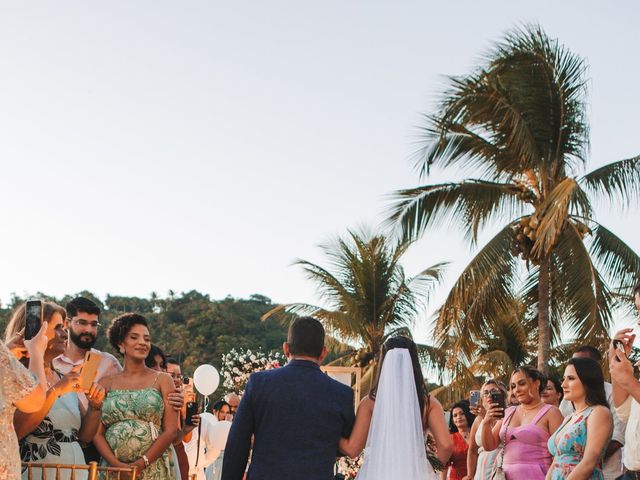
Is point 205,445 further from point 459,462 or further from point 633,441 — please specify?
point 633,441

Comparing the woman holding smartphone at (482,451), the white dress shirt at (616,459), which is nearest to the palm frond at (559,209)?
the woman holding smartphone at (482,451)

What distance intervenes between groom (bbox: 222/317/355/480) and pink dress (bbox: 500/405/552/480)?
114 inches

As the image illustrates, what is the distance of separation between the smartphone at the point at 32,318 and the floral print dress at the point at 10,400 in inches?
16.4

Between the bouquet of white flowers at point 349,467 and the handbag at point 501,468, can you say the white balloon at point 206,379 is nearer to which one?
the bouquet of white flowers at point 349,467

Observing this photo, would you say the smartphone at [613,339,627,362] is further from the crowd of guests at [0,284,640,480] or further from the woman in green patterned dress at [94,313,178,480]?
the woman in green patterned dress at [94,313,178,480]

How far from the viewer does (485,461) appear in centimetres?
898

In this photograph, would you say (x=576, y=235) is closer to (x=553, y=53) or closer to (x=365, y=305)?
(x=553, y=53)

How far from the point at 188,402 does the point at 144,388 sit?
342 millimetres

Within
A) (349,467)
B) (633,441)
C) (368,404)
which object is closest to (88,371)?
(368,404)

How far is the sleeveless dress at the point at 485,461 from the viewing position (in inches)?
344

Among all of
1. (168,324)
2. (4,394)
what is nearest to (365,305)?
(4,394)

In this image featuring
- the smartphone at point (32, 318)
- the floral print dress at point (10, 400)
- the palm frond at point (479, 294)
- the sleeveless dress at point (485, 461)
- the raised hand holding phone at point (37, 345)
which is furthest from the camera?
the palm frond at point (479, 294)

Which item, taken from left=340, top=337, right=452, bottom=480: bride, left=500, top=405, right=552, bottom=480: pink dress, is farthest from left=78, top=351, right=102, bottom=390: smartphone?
left=500, top=405, right=552, bottom=480: pink dress

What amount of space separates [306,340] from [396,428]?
91 cm
